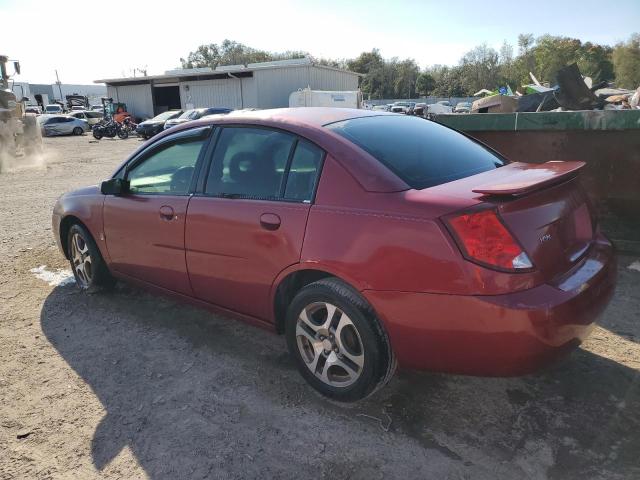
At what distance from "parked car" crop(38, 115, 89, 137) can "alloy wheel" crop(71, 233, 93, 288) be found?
33.5m

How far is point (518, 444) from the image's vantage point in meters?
2.39

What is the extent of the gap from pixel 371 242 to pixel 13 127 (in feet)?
54.4

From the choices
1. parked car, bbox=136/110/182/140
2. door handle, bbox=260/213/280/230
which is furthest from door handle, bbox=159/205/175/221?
parked car, bbox=136/110/182/140

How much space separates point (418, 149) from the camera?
2924 millimetres

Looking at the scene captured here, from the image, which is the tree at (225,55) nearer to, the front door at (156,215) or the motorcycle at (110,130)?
the motorcycle at (110,130)

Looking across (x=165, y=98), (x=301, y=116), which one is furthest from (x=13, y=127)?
(x=165, y=98)

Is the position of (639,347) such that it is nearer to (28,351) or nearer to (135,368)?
(135,368)

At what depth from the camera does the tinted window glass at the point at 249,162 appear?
295cm

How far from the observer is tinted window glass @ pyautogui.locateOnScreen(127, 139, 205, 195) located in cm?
343

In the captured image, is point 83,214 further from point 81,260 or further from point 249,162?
point 249,162

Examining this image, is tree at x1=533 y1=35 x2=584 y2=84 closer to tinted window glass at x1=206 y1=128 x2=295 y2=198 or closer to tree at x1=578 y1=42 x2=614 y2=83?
tree at x1=578 y1=42 x2=614 y2=83

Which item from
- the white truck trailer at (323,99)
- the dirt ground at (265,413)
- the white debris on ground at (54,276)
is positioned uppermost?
the white truck trailer at (323,99)

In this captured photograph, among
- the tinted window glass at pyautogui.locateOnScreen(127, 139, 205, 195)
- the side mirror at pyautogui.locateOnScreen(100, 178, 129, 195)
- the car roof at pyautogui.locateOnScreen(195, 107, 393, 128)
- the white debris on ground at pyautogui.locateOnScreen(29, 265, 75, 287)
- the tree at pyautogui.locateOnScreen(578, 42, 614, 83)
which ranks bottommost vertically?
the white debris on ground at pyautogui.locateOnScreen(29, 265, 75, 287)

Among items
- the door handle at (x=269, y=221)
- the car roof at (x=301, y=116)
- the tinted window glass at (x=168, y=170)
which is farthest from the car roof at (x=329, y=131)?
the door handle at (x=269, y=221)
